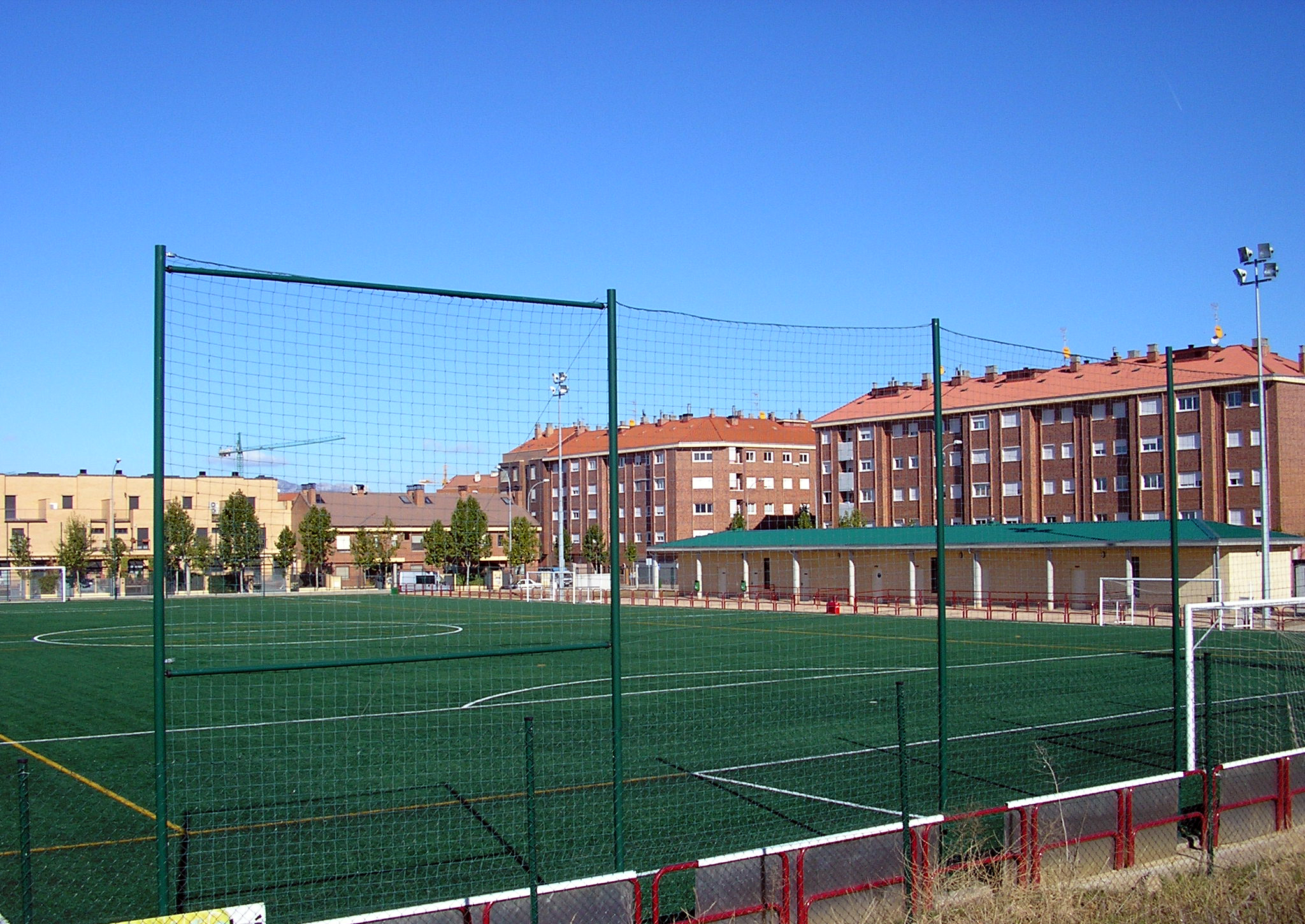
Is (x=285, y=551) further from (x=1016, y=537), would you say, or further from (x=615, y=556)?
(x=1016, y=537)

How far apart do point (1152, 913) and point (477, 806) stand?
728cm

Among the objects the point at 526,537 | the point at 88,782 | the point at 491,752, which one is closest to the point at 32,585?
the point at 526,537

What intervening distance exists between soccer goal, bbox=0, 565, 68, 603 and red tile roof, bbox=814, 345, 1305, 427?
1961 inches

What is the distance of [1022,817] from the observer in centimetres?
911

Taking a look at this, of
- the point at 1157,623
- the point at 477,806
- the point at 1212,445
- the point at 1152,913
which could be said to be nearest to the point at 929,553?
the point at 1157,623

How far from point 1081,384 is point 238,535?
200 ft

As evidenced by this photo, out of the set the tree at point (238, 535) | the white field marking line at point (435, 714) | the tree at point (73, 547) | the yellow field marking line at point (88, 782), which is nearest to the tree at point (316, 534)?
the tree at point (238, 535)

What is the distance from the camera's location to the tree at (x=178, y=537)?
28.9 ft

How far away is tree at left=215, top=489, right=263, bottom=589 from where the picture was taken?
8.74m

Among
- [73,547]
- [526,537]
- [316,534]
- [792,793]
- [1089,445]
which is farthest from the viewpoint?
[73,547]

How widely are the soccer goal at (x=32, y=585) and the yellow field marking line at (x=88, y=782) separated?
58.3 metres

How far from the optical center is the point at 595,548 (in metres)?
90.4

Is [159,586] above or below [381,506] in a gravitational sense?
below

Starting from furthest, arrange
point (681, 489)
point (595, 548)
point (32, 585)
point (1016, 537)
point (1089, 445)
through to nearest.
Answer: point (595, 548), point (681, 489), point (32, 585), point (1089, 445), point (1016, 537)
